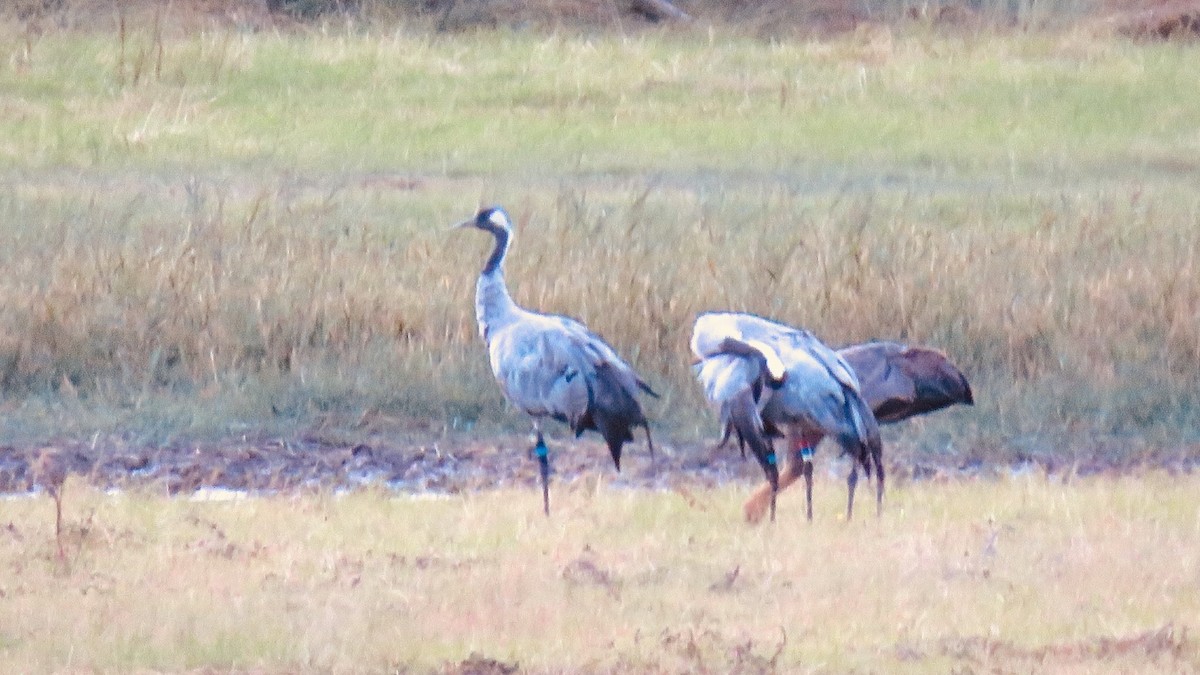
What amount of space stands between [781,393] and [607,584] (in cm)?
115

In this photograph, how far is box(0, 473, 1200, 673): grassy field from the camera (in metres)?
5.13

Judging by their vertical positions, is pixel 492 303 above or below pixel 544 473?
above

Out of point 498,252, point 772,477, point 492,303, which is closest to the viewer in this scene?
point 772,477

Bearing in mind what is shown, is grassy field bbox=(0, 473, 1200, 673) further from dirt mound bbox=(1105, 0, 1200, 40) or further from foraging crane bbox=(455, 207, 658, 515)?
dirt mound bbox=(1105, 0, 1200, 40)

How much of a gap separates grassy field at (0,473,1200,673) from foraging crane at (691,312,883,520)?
27cm

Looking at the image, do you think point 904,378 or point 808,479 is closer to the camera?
point 808,479

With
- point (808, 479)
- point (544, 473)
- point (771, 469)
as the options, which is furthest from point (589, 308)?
point (771, 469)

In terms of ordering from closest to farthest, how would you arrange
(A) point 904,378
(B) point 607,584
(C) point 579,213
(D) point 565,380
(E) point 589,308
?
(B) point 607,584 < (D) point 565,380 < (A) point 904,378 < (E) point 589,308 < (C) point 579,213

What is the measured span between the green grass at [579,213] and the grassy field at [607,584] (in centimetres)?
187

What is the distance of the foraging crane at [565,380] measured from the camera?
23.8 feet

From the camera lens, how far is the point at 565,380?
7.30 metres

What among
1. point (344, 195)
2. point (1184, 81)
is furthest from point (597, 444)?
point (1184, 81)

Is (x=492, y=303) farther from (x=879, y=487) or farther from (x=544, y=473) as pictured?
(x=879, y=487)

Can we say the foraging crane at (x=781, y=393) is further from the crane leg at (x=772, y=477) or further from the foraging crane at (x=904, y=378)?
the foraging crane at (x=904, y=378)
